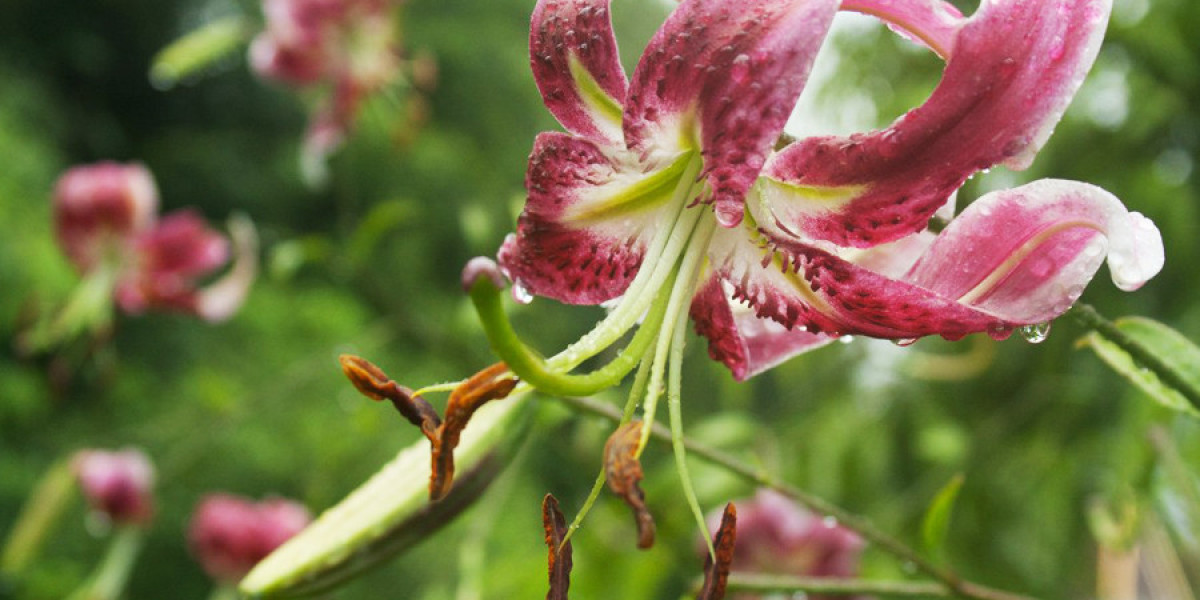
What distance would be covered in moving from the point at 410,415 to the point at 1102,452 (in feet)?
3.24

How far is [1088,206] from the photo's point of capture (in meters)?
0.27

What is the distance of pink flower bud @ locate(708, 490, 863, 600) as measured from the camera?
96 centimetres

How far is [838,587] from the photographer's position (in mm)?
403

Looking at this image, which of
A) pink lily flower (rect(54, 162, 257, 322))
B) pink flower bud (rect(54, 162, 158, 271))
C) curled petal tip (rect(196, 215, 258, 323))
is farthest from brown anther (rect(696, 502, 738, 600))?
pink flower bud (rect(54, 162, 158, 271))

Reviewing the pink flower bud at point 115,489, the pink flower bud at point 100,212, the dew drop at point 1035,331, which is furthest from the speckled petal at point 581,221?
the pink flower bud at point 100,212

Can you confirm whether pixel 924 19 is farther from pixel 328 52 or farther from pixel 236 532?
pixel 328 52

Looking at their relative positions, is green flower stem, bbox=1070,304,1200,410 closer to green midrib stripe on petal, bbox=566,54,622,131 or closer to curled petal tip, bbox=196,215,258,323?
green midrib stripe on petal, bbox=566,54,622,131

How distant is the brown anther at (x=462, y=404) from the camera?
30 cm

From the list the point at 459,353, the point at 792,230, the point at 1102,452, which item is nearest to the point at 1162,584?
the point at 1102,452

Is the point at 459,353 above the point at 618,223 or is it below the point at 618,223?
below

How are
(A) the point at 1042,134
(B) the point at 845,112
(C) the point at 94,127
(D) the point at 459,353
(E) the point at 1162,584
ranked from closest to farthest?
(A) the point at 1042,134
(D) the point at 459,353
(E) the point at 1162,584
(B) the point at 845,112
(C) the point at 94,127

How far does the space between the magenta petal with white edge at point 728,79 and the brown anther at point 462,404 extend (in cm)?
8

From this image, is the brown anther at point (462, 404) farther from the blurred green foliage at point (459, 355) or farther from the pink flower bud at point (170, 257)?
the pink flower bud at point (170, 257)

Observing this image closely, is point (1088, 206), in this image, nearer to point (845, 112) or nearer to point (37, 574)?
point (845, 112)
